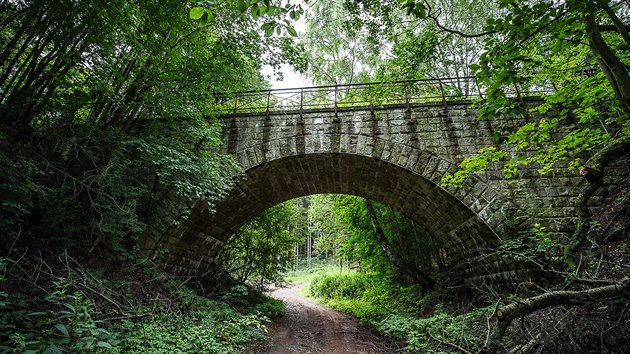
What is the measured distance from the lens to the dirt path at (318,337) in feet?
18.0

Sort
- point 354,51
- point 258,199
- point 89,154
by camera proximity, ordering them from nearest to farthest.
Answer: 1. point 89,154
2. point 258,199
3. point 354,51

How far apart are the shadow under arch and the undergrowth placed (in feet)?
4.73

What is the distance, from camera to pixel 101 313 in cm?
330

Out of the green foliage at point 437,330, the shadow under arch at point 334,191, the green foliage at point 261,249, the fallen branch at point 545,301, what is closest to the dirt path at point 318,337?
the green foliage at point 437,330

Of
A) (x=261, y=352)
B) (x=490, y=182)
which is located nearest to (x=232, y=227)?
(x=261, y=352)

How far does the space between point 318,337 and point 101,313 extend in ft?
15.1

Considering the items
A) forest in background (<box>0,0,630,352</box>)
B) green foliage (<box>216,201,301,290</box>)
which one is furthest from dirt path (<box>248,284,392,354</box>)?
green foliage (<box>216,201,301,290</box>)

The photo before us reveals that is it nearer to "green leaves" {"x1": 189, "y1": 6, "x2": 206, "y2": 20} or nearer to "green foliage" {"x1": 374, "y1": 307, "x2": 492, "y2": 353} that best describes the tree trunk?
"green foliage" {"x1": 374, "y1": 307, "x2": 492, "y2": 353}

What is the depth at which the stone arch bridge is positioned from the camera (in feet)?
19.1

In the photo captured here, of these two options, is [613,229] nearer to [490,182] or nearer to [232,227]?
[490,182]

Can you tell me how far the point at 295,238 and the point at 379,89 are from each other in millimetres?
5784

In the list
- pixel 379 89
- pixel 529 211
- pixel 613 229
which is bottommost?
pixel 613 229

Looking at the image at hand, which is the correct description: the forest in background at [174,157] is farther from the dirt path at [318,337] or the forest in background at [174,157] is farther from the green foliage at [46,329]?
the dirt path at [318,337]

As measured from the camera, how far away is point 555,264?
200 inches
